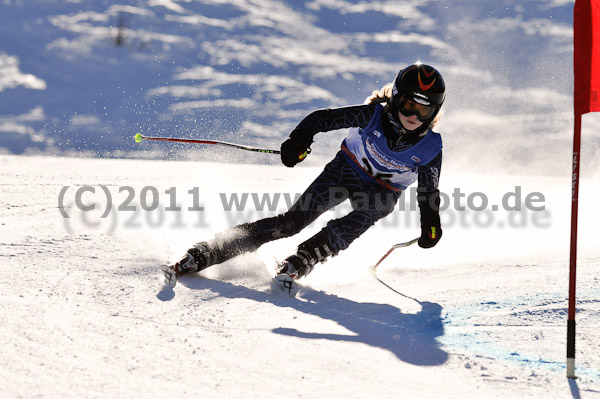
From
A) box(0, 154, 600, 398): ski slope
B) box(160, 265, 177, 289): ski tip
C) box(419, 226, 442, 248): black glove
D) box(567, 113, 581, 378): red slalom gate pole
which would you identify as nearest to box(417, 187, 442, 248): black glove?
box(419, 226, 442, 248): black glove

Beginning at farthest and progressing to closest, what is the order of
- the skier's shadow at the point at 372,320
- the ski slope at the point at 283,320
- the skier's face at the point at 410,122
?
the skier's face at the point at 410,122 < the skier's shadow at the point at 372,320 < the ski slope at the point at 283,320

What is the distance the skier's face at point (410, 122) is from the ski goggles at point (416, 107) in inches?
0.9

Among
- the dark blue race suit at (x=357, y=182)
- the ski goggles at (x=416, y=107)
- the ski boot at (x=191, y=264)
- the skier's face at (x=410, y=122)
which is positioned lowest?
the ski boot at (x=191, y=264)

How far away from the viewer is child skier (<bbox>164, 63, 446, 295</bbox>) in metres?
3.38

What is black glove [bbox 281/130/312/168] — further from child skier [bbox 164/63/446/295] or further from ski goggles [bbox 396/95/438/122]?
ski goggles [bbox 396/95/438/122]

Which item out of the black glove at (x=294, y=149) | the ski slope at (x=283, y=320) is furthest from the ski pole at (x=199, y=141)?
the ski slope at (x=283, y=320)

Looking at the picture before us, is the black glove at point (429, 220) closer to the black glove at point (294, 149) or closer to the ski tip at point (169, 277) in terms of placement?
the black glove at point (294, 149)

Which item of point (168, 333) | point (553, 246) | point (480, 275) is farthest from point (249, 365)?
point (553, 246)

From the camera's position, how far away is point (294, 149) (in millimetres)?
3557

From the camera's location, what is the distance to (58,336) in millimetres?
2305

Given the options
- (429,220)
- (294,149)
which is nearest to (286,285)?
(294,149)

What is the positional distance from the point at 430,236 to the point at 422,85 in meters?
1.01

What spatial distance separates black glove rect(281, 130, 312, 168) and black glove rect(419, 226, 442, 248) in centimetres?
A: 100

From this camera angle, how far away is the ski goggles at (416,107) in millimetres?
3375
